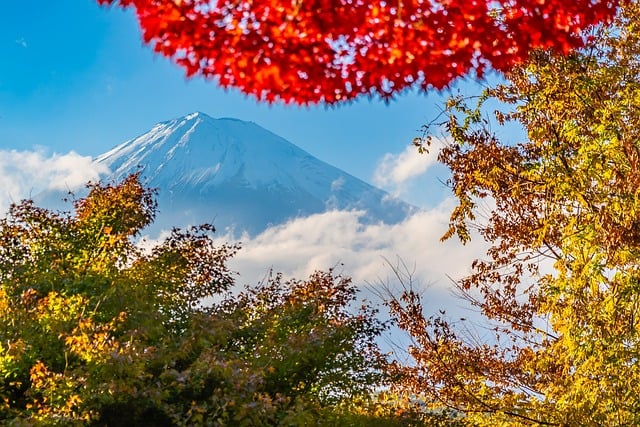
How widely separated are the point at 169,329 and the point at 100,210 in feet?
15.4

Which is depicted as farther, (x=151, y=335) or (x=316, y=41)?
(x=151, y=335)

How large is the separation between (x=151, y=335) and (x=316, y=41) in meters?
8.54

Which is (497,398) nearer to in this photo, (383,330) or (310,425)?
(310,425)

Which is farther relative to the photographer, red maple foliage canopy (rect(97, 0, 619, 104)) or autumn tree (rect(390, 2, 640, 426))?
autumn tree (rect(390, 2, 640, 426))

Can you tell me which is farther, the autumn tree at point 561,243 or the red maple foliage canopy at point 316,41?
the autumn tree at point 561,243

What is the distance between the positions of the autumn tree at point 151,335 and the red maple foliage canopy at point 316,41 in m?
6.28

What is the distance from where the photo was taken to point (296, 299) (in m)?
14.8

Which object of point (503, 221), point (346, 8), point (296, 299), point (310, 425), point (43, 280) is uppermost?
point (503, 221)

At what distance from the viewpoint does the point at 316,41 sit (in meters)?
3.59

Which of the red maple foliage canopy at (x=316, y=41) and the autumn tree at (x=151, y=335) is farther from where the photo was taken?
the autumn tree at (x=151, y=335)

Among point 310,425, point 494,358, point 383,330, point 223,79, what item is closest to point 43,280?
point 310,425

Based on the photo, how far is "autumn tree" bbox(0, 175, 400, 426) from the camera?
30.9 feet

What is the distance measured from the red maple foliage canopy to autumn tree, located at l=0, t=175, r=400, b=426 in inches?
247

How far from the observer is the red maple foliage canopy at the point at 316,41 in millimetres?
3488
